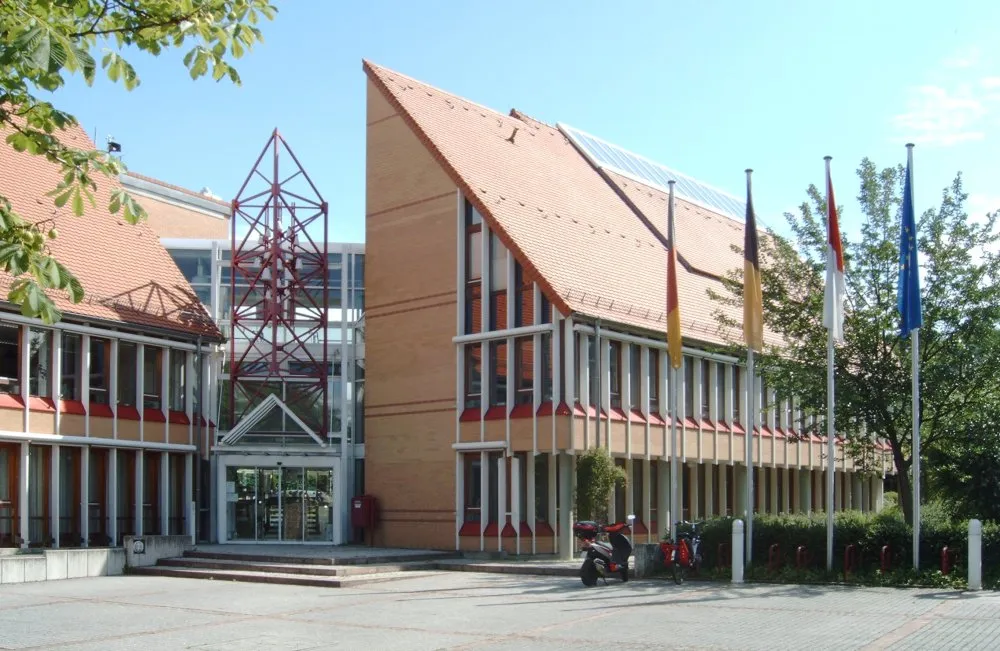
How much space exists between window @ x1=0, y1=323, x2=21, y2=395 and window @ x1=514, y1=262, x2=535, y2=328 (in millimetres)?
11197

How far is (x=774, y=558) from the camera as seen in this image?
20.9m

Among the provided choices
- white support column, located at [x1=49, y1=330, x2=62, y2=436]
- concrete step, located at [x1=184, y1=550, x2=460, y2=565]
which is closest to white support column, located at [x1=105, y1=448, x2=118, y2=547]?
white support column, located at [x1=49, y1=330, x2=62, y2=436]

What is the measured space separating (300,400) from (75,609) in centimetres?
1474

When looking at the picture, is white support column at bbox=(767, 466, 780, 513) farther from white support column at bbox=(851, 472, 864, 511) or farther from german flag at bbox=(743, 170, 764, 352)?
german flag at bbox=(743, 170, 764, 352)

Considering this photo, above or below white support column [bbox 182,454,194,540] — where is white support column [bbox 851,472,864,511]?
below

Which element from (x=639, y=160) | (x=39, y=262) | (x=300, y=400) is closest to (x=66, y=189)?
(x=39, y=262)

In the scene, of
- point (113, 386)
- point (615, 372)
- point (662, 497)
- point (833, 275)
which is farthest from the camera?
point (662, 497)

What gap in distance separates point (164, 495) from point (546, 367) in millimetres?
10139

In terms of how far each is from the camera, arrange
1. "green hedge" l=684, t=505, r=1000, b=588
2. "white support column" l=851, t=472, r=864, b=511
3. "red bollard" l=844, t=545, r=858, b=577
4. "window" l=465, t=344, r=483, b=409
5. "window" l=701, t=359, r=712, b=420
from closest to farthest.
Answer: "green hedge" l=684, t=505, r=1000, b=588
"red bollard" l=844, t=545, r=858, b=577
"window" l=465, t=344, r=483, b=409
"window" l=701, t=359, r=712, b=420
"white support column" l=851, t=472, r=864, b=511

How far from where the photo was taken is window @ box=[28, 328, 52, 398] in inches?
1049

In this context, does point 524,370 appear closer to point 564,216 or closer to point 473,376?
point 473,376

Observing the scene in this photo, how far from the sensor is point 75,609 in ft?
58.9

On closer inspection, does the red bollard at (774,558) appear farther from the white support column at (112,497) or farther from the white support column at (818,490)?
the white support column at (818,490)

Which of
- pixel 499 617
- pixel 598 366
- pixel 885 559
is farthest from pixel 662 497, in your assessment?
pixel 499 617
